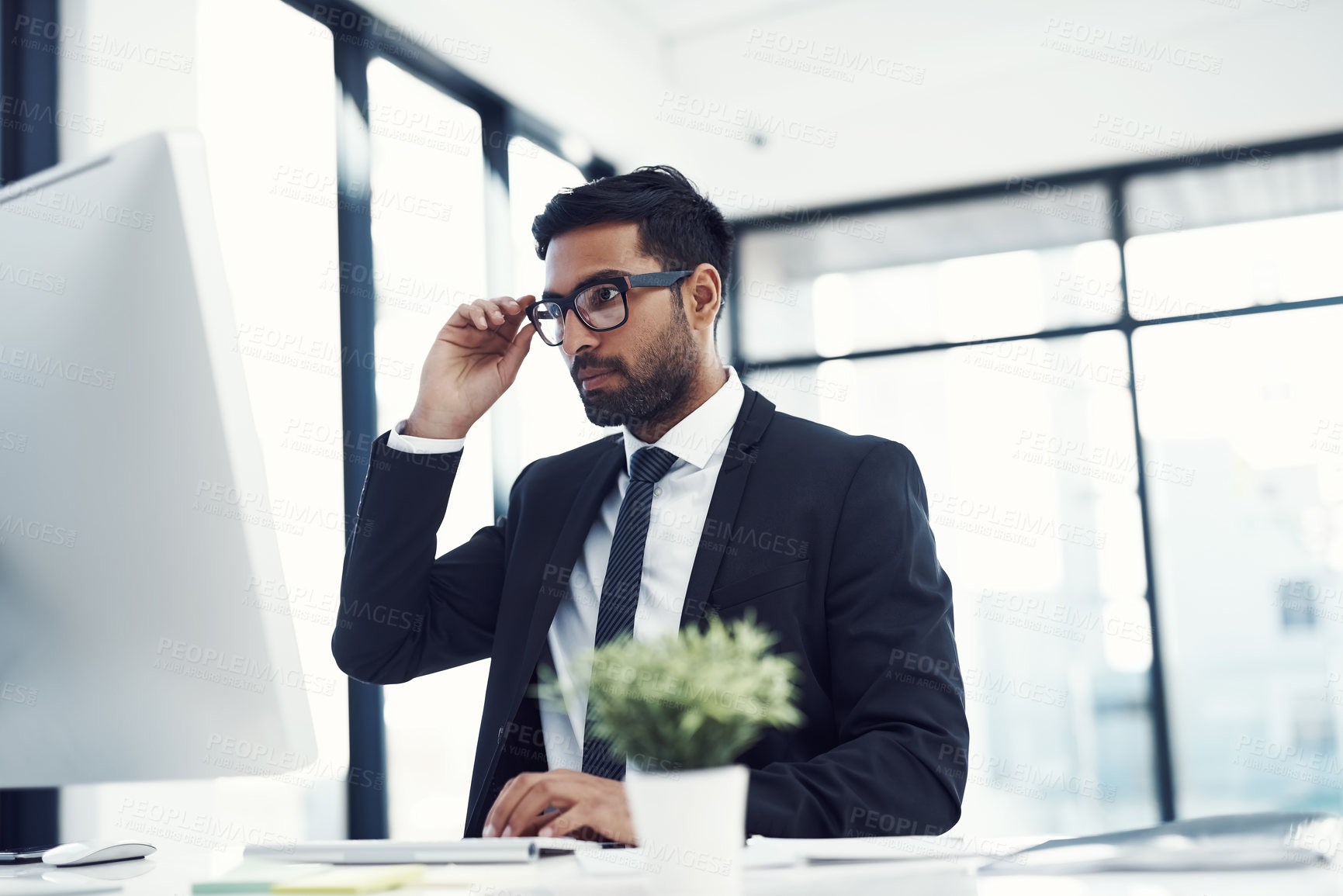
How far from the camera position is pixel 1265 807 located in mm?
4324

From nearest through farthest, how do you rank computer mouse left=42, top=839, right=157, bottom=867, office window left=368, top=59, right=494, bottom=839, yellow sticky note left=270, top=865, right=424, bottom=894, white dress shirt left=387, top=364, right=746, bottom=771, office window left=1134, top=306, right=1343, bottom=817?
yellow sticky note left=270, top=865, right=424, bottom=894, computer mouse left=42, top=839, right=157, bottom=867, white dress shirt left=387, top=364, right=746, bottom=771, office window left=368, top=59, right=494, bottom=839, office window left=1134, top=306, right=1343, bottom=817

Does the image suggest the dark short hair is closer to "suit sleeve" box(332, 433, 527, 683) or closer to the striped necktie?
the striped necktie

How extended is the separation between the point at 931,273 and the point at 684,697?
4.73 metres

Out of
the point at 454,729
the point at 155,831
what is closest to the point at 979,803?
the point at 454,729

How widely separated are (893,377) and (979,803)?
1924mm

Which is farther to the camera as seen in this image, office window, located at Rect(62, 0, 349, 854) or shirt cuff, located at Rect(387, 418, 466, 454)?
office window, located at Rect(62, 0, 349, 854)

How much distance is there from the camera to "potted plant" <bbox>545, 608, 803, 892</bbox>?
0.66 m

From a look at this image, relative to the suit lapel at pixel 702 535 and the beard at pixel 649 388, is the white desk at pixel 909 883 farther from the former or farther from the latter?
the beard at pixel 649 388

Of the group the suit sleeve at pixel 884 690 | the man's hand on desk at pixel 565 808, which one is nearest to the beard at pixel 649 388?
the suit sleeve at pixel 884 690

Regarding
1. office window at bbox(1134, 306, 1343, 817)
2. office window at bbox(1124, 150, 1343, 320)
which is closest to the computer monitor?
office window at bbox(1134, 306, 1343, 817)

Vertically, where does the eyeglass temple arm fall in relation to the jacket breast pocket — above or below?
above

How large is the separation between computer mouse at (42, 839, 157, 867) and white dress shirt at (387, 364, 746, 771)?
58 cm

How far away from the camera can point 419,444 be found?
1.62m

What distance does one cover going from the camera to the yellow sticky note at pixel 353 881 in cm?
80
